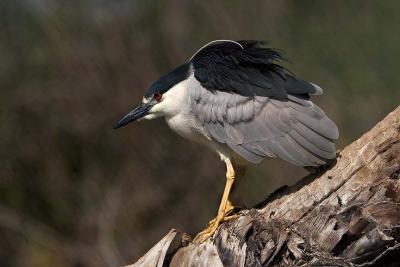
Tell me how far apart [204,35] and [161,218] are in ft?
6.50

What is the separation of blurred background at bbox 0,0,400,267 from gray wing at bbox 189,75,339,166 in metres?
3.55

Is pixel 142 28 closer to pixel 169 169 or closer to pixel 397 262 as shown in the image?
pixel 169 169

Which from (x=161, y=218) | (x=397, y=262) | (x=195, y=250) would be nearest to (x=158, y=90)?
(x=195, y=250)

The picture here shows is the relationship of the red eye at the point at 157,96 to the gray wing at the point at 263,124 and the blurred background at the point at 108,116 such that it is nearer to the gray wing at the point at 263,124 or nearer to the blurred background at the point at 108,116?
the gray wing at the point at 263,124

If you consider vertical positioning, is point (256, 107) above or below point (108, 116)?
below

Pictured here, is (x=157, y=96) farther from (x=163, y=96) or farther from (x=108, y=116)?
(x=108, y=116)

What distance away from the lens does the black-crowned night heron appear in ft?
14.8

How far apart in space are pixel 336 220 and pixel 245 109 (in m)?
0.95

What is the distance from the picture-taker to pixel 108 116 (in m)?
8.70

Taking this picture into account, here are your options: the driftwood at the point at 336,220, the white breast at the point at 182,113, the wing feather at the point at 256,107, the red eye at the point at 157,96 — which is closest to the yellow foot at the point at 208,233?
the driftwood at the point at 336,220

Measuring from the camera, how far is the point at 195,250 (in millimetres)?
4414

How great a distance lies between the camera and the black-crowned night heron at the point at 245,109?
4.51m

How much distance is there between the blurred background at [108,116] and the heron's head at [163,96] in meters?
3.34

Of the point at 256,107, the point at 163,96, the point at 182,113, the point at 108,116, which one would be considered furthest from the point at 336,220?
the point at 108,116
